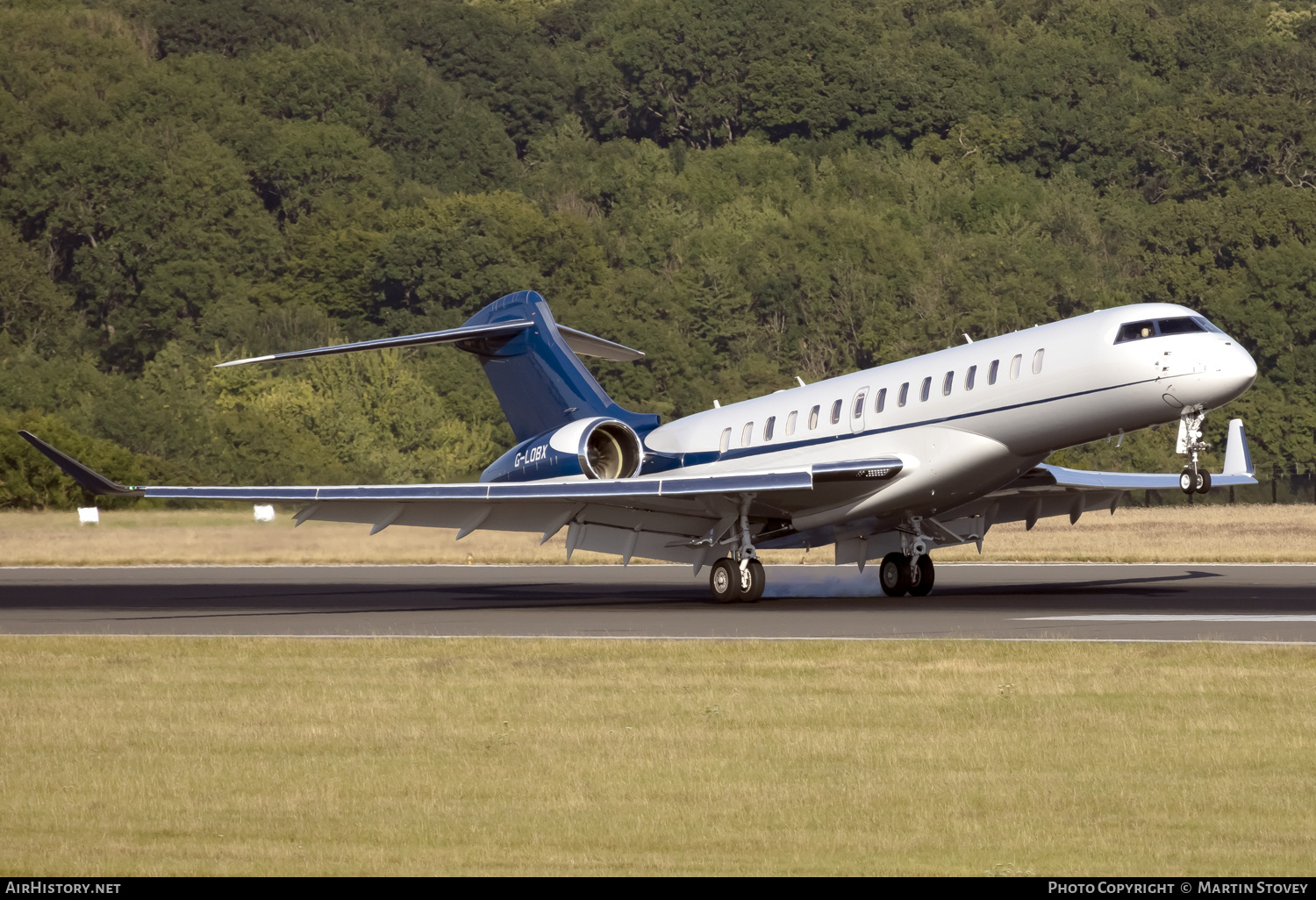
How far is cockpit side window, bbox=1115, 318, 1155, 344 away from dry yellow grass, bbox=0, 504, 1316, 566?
47.2 feet

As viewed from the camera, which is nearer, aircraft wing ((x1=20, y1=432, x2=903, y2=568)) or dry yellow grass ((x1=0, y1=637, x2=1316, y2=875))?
dry yellow grass ((x1=0, y1=637, x2=1316, y2=875))

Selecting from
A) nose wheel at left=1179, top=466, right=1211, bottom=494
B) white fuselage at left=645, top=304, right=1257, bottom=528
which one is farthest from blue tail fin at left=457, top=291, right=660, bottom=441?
nose wheel at left=1179, top=466, right=1211, bottom=494

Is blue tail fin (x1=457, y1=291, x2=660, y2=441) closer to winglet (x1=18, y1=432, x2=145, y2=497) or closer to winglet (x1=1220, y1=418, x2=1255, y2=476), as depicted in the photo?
winglet (x1=18, y1=432, x2=145, y2=497)

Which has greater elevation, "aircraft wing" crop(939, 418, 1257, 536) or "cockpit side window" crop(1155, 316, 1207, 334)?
"cockpit side window" crop(1155, 316, 1207, 334)

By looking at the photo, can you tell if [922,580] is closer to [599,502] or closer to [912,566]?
[912,566]

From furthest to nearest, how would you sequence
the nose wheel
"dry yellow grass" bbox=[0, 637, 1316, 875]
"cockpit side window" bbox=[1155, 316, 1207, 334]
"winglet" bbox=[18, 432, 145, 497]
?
"winglet" bbox=[18, 432, 145, 497] → "cockpit side window" bbox=[1155, 316, 1207, 334] → the nose wheel → "dry yellow grass" bbox=[0, 637, 1316, 875]

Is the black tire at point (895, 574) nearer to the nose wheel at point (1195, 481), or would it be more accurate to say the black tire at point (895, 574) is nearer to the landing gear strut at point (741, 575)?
the landing gear strut at point (741, 575)

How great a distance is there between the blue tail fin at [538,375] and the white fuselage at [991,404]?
10.4ft

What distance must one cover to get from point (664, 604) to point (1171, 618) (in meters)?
7.89

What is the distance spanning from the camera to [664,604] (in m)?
26.2

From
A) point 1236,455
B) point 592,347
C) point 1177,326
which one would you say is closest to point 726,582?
point 592,347

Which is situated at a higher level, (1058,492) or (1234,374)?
(1234,374)

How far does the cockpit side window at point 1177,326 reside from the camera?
22.3 m

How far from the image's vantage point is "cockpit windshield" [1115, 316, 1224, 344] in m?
22.3
